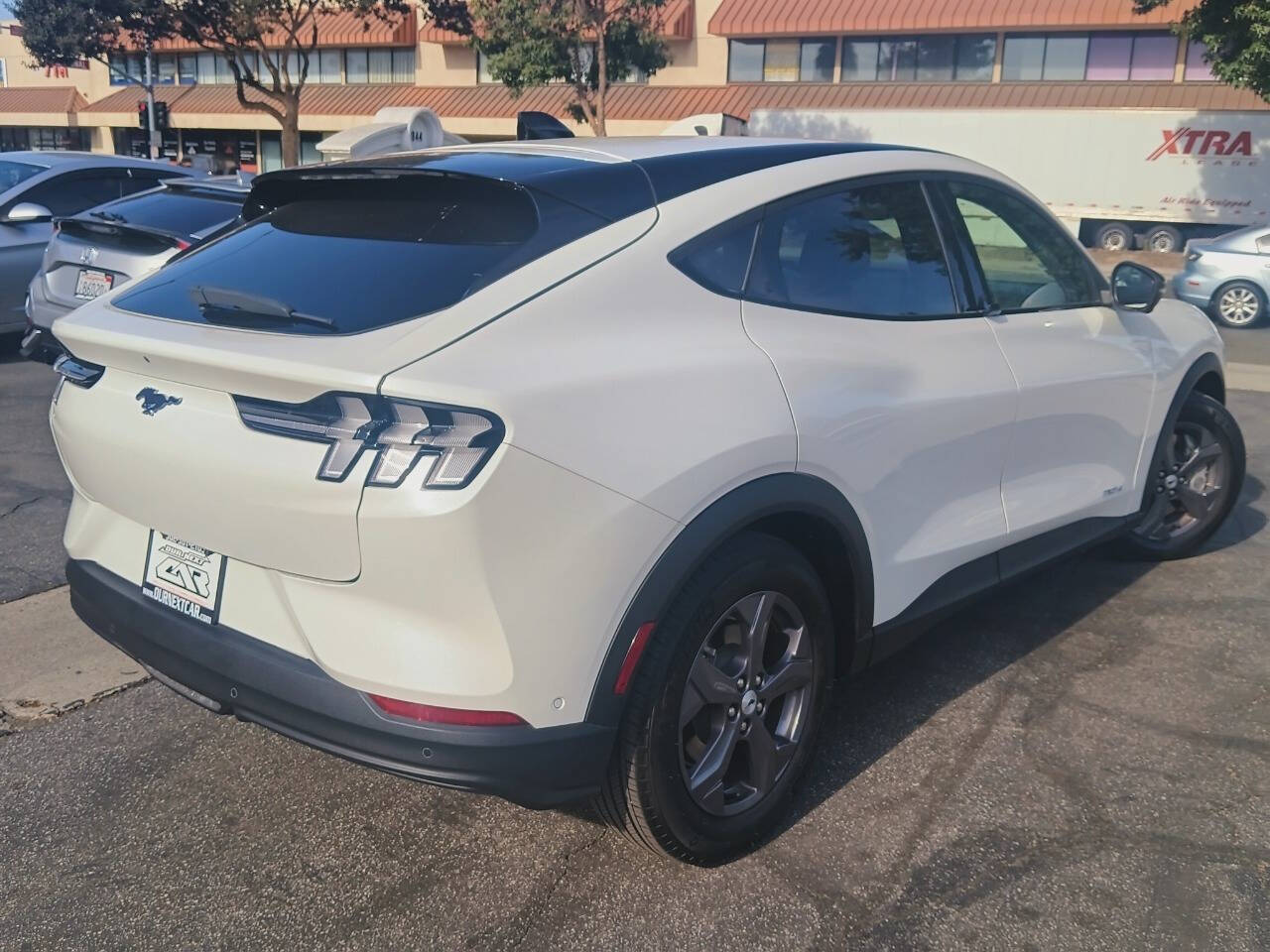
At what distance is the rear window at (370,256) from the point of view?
249cm

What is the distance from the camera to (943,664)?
4113mm

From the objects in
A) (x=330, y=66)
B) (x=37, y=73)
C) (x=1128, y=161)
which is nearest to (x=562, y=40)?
(x=1128, y=161)

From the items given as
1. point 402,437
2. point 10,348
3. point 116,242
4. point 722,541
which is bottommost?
point 10,348

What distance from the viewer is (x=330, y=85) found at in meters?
43.5

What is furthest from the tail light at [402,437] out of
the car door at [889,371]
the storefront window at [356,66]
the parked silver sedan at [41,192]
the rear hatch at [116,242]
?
the storefront window at [356,66]

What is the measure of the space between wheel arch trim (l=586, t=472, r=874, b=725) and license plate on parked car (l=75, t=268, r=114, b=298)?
6.19m

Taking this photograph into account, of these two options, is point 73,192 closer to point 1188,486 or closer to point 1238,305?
point 1188,486

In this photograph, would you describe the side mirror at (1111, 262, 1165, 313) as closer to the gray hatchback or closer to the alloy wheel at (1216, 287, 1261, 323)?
the gray hatchback

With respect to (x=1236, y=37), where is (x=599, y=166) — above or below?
below

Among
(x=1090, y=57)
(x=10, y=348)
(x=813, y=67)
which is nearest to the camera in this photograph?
(x=10, y=348)

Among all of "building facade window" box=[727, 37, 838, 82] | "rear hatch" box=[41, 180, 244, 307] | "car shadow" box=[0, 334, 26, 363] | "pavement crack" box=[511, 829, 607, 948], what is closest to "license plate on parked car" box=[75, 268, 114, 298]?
"rear hatch" box=[41, 180, 244, 307]

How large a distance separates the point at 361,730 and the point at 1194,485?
13.6 ft

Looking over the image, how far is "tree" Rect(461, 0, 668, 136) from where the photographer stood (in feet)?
83.3

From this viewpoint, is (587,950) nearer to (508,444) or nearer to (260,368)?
(508,444)
